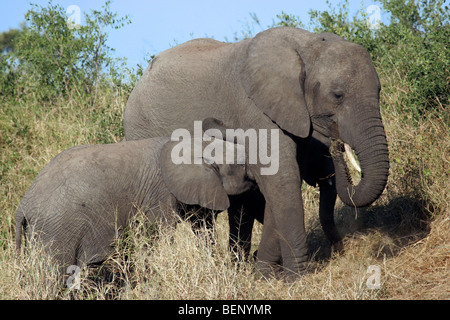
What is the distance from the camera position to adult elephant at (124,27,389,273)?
5.67 meters

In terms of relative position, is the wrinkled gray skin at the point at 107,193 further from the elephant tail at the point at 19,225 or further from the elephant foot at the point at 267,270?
the elephant foot at the point at 267,270

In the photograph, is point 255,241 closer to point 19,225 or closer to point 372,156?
point 372,156

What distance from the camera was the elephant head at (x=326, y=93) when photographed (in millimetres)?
5637

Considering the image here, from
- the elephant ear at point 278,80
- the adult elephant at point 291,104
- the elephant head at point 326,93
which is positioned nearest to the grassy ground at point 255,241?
the adult elephant at point 291,104

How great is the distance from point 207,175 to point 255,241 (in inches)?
67.2

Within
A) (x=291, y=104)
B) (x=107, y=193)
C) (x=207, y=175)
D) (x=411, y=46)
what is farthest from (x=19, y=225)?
(x=411, y=46)

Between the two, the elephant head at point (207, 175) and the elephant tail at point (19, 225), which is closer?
the elephant tail at point (19, 225)

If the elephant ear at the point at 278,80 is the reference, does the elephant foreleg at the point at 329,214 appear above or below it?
below

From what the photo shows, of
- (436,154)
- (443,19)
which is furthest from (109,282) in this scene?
(443,19)

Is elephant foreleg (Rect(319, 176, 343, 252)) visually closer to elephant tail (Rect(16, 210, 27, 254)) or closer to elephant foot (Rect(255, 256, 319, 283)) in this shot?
elephant foot (Rect(255, 256, 319, 283))

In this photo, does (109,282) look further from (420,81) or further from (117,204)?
(420,81)

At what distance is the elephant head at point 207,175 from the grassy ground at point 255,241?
13.2 inches

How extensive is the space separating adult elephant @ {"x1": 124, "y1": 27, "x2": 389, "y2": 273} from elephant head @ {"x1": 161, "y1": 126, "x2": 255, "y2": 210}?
0.67 ft
